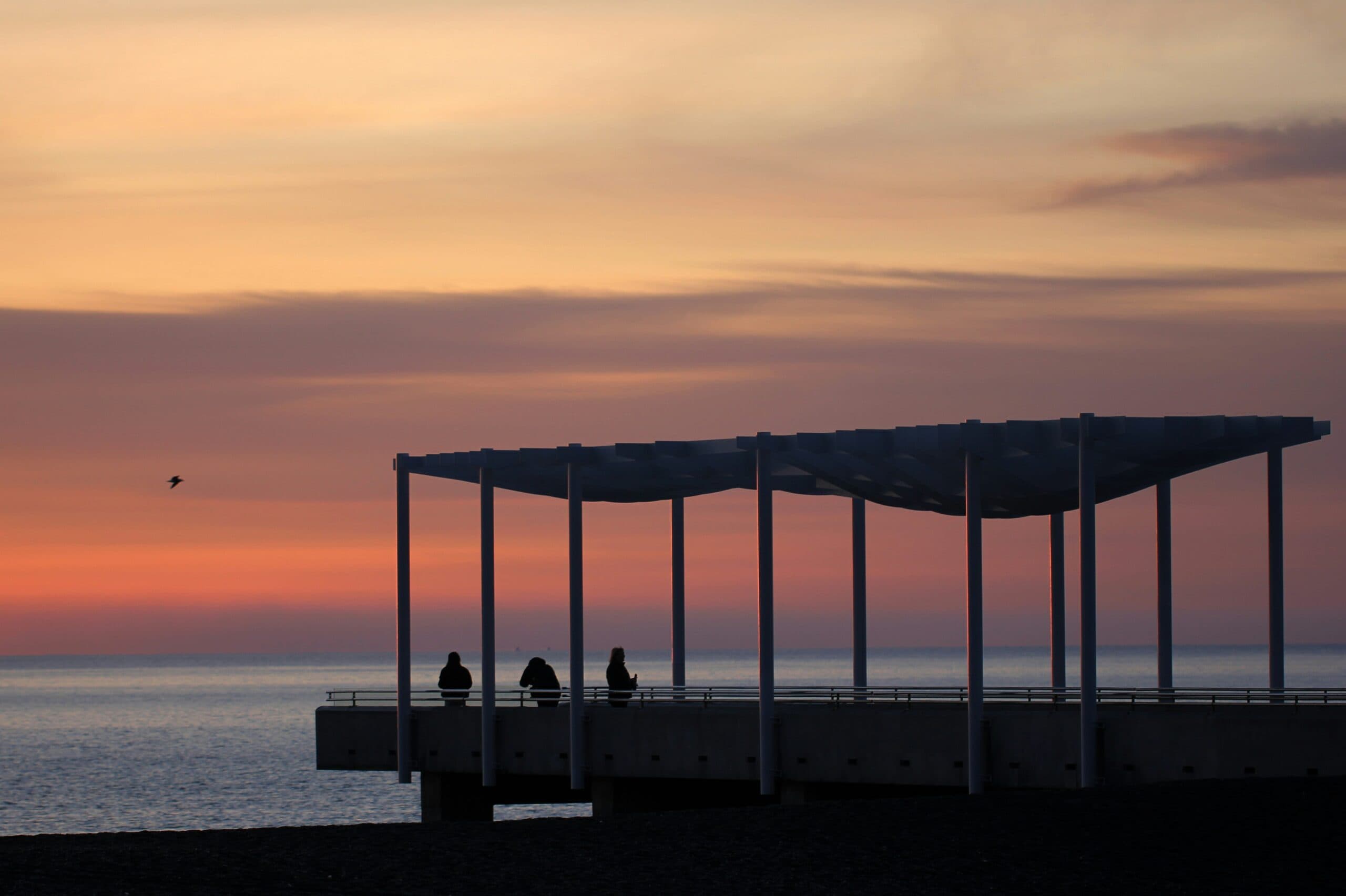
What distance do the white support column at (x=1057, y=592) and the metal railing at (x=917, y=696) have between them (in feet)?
10.3

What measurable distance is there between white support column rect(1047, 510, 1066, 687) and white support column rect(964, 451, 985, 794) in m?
7.06

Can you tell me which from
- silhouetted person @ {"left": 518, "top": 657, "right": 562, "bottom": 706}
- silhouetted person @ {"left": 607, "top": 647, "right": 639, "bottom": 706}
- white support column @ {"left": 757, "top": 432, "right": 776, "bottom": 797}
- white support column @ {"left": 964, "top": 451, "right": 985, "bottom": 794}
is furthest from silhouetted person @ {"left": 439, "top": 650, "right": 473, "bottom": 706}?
white support column @ {"left": 964, "top": 451, "right": 985, "bottom": 794}

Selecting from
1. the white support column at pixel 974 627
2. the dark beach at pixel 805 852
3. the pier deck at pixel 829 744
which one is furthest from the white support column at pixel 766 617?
the dark beach at pixel 805 852

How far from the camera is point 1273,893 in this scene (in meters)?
17.5

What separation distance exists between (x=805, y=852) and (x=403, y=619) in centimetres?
1483

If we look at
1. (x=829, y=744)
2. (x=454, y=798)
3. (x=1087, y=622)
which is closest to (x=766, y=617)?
(x=829, y=744)

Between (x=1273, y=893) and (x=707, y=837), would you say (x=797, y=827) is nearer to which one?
(x=707, y=837)

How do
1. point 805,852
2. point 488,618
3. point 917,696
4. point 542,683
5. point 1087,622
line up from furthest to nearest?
point 542,683 < point 488,618 < point 917,696 < point 1087,622 < point 805,852

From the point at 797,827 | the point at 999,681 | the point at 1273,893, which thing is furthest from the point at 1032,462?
the point at 999,681

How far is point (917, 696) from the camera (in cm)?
2844

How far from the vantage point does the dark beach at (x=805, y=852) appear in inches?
715

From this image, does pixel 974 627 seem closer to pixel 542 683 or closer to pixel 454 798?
pixel 542 683

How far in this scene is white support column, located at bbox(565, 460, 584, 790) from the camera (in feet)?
98.6

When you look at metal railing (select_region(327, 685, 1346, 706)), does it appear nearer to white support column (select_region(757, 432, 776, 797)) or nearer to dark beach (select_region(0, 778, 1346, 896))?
white support column (select_region(757, 432, 776, 797))
